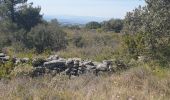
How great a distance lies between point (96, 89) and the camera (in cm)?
668

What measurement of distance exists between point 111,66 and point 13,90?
5.24 meters

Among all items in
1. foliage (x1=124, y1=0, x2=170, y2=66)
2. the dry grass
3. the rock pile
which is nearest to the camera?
the dry grass

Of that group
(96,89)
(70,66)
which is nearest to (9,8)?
(70,66)

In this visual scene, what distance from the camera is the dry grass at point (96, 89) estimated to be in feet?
19.6

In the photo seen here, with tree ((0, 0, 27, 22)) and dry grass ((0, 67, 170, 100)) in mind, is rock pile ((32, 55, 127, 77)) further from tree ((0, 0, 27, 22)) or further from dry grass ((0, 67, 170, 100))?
tree ((0, 0, 27, 22))

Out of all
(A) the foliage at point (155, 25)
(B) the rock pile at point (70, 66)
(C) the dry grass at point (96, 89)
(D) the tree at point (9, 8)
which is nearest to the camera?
(C) the dry grass at point (96, 89)

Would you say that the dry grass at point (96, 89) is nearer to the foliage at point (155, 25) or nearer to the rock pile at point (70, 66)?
the foliage at point (155, 25)

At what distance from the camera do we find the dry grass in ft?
19.6

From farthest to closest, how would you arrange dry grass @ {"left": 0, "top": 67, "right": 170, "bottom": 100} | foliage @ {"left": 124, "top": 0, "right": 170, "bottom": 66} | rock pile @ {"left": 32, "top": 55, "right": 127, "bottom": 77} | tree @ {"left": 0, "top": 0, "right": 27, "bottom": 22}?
tree @ {"left": 0, "top": 0, "right": 27, "bottom": 22}
rock pile @ {"left": 32, "top": 55, "right": 127, "bottom": 77}
foliage @ {"left": 124, "top": 0, "right": 170, "bottom": 66}
dry grass @ {"left": 0, "top": 67, "right": 170, "bottom": 100}

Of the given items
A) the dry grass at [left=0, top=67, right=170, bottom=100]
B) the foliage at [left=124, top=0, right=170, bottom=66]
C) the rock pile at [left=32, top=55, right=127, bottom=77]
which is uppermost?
the foliage at [left=124, top=0, right=170, bottom=66]

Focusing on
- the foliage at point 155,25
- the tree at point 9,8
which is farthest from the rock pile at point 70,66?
the tree at point 9,8

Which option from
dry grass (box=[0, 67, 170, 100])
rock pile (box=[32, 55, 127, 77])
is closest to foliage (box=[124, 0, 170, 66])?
rock pile (box=[32, 55, 127, 77])

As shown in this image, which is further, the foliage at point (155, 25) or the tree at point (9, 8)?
the tree at point (9, 8)

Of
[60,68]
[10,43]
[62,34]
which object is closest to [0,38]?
[10,43]
